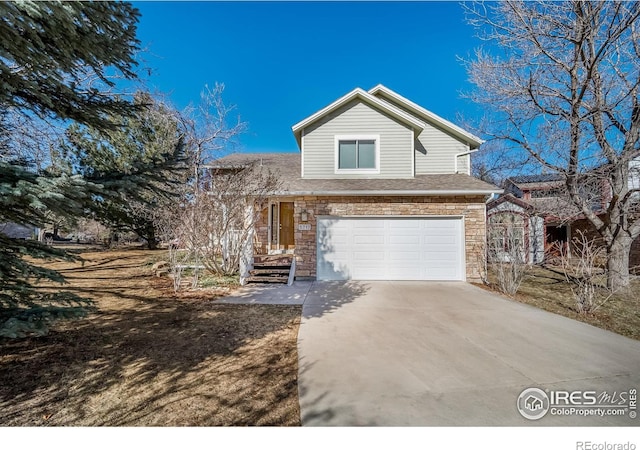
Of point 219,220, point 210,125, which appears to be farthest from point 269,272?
point 210,125

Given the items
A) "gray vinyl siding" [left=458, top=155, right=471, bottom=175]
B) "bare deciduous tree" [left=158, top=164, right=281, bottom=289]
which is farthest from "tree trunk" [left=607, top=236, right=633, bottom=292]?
"bare deciduous tree" [left=158, top=164, right=281, bottom=289]

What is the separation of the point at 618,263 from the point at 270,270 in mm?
11101

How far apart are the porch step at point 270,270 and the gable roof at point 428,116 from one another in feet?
27.1

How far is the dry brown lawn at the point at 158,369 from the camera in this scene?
2.86 meters

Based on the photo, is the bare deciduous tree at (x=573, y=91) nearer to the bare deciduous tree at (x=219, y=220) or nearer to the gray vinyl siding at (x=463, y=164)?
the gray vinyl siding at (x=463, y=164)

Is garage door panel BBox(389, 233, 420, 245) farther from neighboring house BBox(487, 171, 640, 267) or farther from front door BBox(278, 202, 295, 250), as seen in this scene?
front door BBox(278, 202, 295, 250)

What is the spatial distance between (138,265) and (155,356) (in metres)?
10.1

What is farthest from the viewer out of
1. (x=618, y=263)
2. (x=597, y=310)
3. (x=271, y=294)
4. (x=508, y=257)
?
(x=508, y=257)

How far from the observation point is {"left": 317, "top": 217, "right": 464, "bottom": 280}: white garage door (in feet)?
30.7

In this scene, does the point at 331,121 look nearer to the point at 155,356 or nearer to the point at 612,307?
the point at 155,356

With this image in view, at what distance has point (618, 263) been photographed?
841 cm

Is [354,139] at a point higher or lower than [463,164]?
higher

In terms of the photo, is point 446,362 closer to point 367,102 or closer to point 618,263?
point 618,263

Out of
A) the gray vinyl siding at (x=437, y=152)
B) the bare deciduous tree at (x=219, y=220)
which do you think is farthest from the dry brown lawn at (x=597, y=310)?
the bare deciduous tree at (x=219, y=220)
